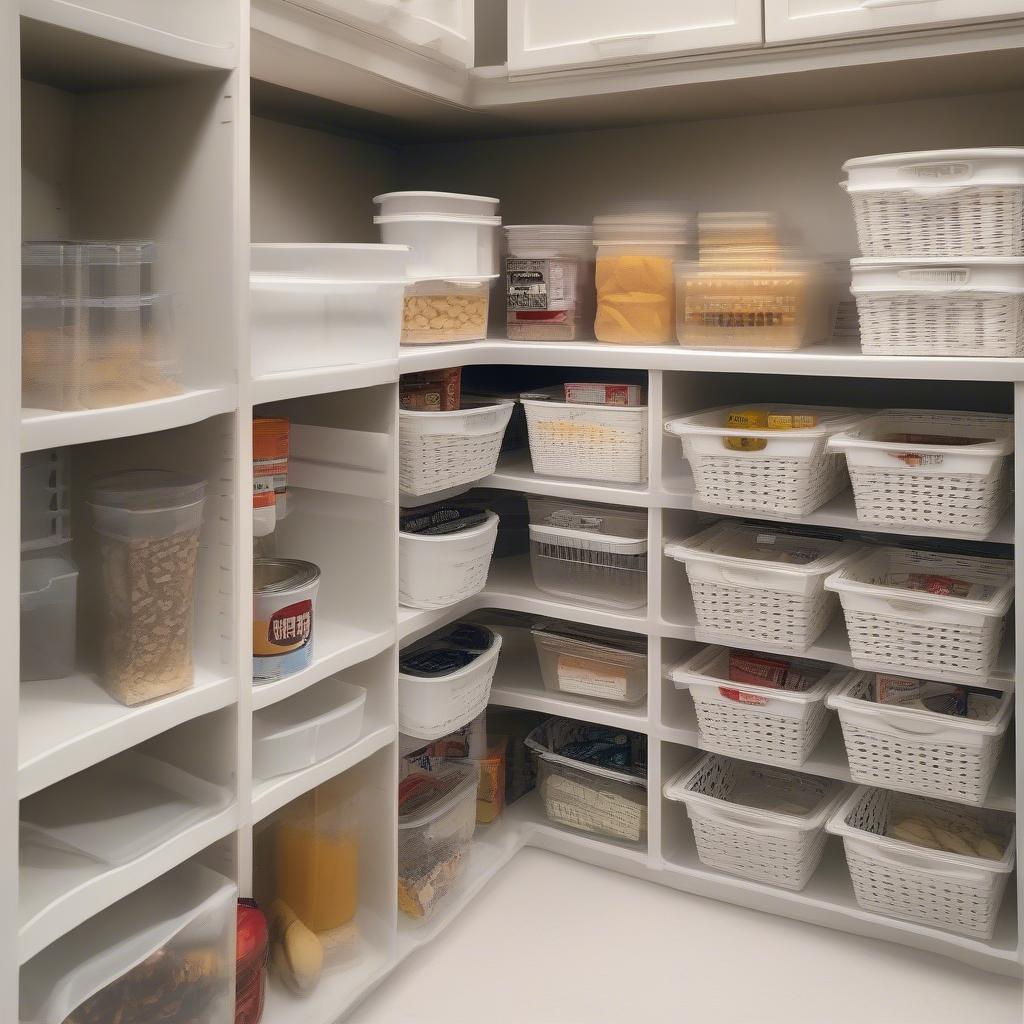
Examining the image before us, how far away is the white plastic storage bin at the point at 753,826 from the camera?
1.99 meters

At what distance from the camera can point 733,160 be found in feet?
7.39

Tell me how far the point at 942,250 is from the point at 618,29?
67cm

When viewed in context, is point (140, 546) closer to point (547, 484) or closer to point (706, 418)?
point (547, 484)

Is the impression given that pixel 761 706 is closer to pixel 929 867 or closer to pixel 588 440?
pixel 929 867

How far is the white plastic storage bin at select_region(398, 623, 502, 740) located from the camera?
1.90m

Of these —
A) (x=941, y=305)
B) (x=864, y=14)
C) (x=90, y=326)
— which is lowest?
(x=90, y=326)

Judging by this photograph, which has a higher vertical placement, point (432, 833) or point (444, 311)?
point (444, 311)

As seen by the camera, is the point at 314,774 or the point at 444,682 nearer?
the point at 314,774

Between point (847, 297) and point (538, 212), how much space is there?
736 millimetres

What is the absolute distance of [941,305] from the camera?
68.0 inches

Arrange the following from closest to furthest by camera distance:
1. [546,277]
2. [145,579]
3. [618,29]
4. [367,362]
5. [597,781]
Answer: [145,579] < [367,362] < [618,29] < [546,277] < [597,781]

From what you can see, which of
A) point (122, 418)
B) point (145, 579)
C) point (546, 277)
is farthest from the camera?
point (546, 277)

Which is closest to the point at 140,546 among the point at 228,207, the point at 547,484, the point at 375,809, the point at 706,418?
the point at 228,207

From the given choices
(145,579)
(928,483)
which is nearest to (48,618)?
(145,579)
